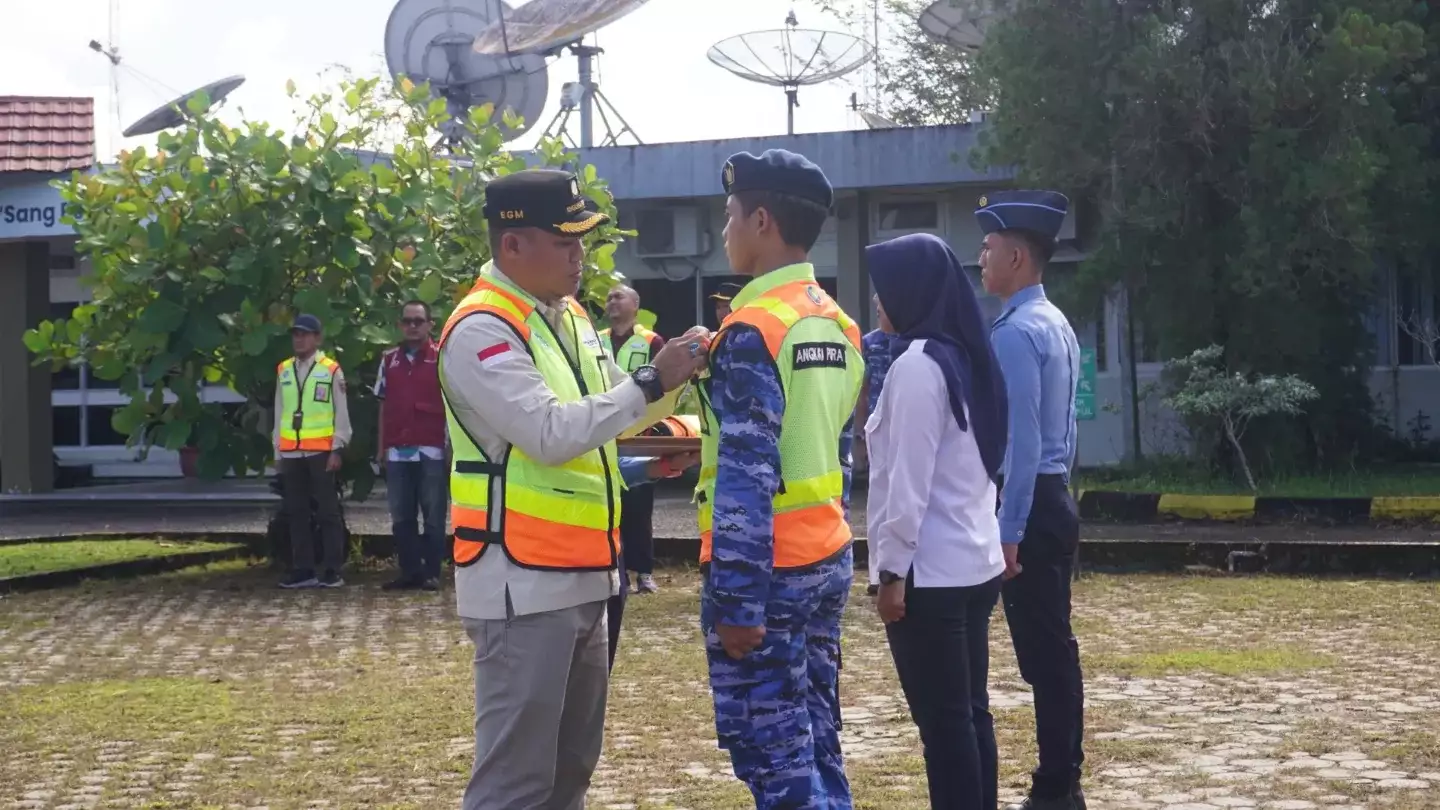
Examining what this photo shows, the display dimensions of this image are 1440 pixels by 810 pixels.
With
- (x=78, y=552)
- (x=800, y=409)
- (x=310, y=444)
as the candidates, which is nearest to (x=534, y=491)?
(x=800, y=409)

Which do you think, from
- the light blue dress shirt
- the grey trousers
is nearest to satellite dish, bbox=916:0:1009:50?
the light blue dress shirt

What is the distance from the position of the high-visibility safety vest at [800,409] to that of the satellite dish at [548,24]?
21.0 meters

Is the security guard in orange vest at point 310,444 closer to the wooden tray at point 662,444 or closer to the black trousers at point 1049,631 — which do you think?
the black trousers at point 1049,631

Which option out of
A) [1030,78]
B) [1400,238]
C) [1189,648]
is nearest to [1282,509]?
[1400,238]

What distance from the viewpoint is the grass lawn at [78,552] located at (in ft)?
44.0

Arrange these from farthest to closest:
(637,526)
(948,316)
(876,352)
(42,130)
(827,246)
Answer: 1. (827,246)
2. (42,130)
3. (637,526)
4. (876,352)
5. (948,316)

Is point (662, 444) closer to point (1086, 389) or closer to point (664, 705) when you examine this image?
point (664, 705)

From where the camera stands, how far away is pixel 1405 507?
1602 cm

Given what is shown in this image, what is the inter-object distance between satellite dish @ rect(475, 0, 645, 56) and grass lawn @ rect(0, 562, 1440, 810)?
575 inches

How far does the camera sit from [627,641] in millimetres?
9531

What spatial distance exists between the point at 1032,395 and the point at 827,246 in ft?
62.6

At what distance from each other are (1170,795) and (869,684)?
7.79 feet

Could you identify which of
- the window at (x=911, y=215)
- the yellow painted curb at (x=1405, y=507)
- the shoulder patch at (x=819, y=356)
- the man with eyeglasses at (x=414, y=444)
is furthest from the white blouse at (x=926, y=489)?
the window at (x=911, y=215)

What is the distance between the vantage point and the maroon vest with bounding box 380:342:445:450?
1209 centimetres
